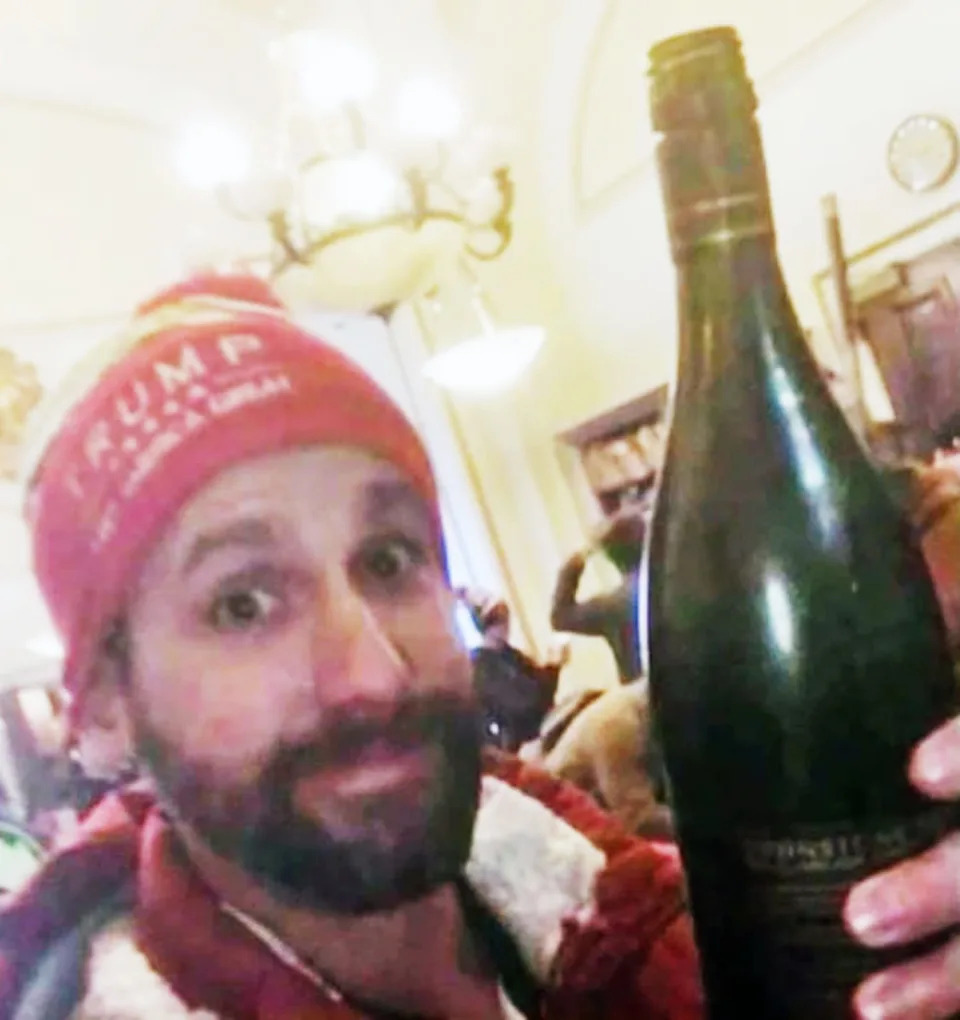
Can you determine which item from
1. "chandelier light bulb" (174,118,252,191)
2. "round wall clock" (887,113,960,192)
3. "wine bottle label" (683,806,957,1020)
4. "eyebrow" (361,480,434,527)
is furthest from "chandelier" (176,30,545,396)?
"round wall clock" (887,113,960,192)

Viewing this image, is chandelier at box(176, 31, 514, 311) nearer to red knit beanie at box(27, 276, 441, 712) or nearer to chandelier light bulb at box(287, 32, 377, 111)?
chandelier light bulb at box(287, 32, 377, 111)

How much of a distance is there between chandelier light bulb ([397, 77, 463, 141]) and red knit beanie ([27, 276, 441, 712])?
768 mm

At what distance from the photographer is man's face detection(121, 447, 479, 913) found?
1.05 ft

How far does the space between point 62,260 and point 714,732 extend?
0.88ft

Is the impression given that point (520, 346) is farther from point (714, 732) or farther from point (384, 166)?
point (384, 166)

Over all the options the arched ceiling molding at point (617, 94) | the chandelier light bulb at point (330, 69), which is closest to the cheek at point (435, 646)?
the chandelier light bulb at point (330, 69)

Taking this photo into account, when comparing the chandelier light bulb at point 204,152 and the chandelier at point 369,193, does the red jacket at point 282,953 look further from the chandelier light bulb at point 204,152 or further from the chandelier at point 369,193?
→ the chandelier light bulb at point 204,152

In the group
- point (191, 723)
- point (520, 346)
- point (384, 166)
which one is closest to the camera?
point (191, 723)

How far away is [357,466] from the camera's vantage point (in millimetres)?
337

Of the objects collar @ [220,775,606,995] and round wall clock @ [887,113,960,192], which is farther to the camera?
round wall clock @ [887,113,960,192]

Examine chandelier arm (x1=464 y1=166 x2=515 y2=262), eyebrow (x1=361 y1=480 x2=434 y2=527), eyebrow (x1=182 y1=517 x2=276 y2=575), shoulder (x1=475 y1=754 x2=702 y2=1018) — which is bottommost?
shoulder (x1=475 y1=754 x2=702 y2=1018)

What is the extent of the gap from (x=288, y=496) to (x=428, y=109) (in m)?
0.85

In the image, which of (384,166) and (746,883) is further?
(384,166)

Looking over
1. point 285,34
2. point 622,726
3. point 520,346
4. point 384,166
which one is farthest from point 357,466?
point 384,166
